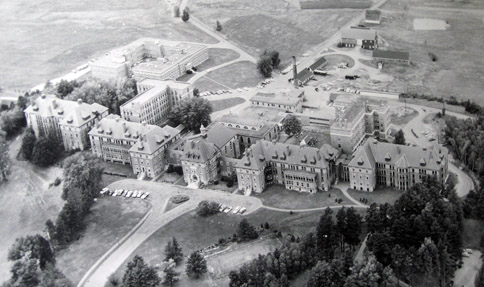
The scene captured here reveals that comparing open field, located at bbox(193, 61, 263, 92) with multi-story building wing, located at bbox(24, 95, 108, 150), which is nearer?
multi-story building wing, located at bbox(24, 95, 108, 150)

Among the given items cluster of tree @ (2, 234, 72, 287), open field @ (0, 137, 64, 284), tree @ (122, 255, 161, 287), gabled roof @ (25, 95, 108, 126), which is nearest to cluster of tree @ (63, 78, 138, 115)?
gabled roof @ (25, 95, 108, 126)

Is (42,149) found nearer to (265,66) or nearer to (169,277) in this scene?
(169,277)

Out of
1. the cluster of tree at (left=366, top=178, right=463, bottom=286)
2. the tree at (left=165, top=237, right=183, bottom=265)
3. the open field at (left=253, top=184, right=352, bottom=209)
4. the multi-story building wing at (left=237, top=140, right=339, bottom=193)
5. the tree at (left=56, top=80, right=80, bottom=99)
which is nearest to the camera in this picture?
the cluster of tree at (left=366, top=178, right=463, bottom=286)

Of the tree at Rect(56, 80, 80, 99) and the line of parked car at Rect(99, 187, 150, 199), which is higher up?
the tree at Rect(56, 80, 80, 99)

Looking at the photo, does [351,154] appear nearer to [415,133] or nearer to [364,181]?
[364,181]

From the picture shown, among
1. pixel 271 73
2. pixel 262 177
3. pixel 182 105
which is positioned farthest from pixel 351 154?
pixel 271 73

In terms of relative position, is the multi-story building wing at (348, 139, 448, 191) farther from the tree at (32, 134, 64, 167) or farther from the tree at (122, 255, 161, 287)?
the tree at (32, 134, 64, 167)

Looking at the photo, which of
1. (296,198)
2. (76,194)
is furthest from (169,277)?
(296,198)
